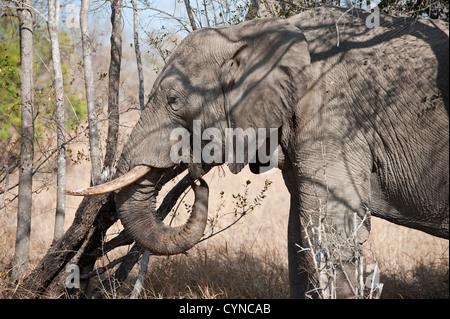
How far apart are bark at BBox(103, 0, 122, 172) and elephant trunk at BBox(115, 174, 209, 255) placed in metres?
0.75

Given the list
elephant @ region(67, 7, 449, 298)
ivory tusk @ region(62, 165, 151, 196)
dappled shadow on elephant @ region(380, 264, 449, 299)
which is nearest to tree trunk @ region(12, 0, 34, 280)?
ivory tusk @ region(62, 165, 151, 196)

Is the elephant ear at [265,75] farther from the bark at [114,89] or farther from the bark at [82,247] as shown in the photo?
the bark at [114,89]

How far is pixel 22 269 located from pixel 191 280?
157cm

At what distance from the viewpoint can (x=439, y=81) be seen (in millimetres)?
3590

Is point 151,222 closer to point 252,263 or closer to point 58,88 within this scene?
point 58,88

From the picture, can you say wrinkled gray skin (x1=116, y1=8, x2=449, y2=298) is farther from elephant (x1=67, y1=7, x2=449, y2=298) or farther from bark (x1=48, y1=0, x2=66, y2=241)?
bark (x1=48, y1=0, x2=66, y2=241)

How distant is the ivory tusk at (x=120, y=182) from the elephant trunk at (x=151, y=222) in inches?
5.3

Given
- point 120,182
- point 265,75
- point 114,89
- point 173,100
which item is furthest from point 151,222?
point 114,89

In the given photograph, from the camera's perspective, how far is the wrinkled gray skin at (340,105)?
12.1 ft

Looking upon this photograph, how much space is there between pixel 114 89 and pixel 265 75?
1.96 m

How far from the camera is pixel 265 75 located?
3787 millimetres

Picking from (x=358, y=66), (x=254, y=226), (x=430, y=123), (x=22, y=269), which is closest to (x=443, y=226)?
(x=430, y=123)

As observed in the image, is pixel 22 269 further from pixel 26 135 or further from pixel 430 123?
pixel 430 123

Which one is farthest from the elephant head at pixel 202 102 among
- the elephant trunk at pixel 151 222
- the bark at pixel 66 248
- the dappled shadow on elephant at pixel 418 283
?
the dappled shadow on elephant at pixel 418 283
